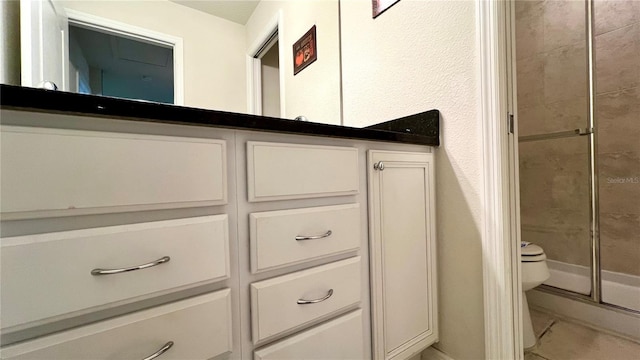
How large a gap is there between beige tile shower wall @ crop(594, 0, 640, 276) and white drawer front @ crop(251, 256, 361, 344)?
6.35ft

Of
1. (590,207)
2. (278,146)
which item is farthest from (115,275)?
(590,207)

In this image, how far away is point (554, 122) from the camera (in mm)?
1806

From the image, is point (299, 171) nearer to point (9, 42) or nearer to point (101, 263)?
point (101, 263)

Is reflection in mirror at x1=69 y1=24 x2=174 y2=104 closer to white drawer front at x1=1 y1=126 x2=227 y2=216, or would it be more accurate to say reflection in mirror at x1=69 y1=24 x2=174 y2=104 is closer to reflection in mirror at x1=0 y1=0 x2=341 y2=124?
reflection in mirror at x1=0 y1=0 x2=341 y2=124

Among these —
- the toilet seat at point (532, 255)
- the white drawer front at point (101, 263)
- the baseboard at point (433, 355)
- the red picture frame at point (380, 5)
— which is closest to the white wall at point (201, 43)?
the red picture frame at point (380, 5)

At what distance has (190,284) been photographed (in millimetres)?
506

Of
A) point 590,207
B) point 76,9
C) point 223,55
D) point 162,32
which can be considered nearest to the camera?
point 76,9

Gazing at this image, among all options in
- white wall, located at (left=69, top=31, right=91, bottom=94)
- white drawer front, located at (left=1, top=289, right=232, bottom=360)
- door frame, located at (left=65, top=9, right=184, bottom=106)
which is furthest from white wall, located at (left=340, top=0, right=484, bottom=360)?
white wall, located at (left=69, top=31, right=91, bottom=94)

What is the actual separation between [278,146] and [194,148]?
0.19m

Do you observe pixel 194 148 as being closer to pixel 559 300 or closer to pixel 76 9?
pixel 76 9

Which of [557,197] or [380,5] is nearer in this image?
[380,5]

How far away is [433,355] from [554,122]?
1869 millimetres

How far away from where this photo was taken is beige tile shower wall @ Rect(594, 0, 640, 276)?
149cm

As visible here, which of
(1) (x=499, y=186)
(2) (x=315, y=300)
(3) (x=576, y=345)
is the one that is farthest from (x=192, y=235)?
(3) (x=576, y=345)
